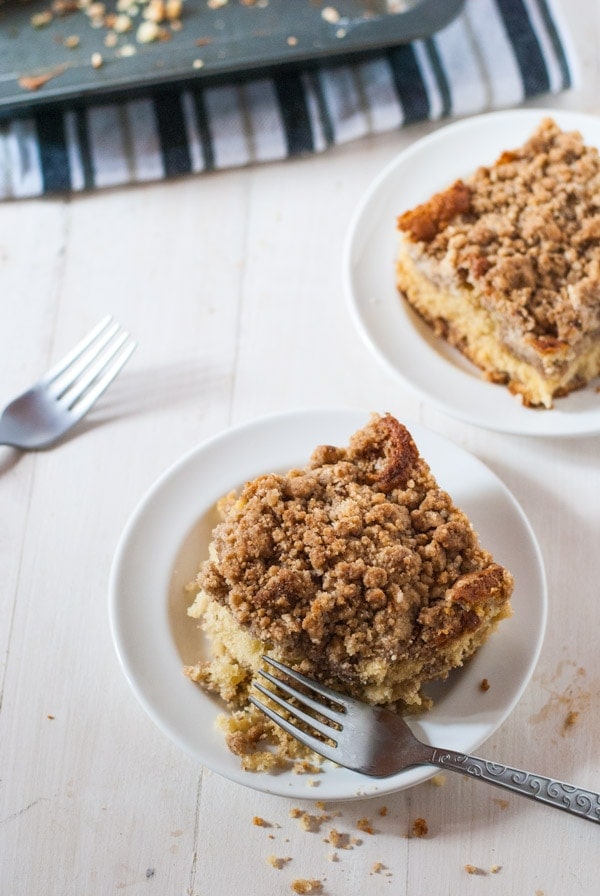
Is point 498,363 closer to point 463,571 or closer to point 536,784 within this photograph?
point 463,571

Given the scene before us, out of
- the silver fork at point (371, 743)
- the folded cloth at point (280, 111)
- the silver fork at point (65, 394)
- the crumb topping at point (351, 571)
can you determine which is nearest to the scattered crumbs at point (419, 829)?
the silver fork at point (371, 743)

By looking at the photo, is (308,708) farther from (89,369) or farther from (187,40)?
(187,40)

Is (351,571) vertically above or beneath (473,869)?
above

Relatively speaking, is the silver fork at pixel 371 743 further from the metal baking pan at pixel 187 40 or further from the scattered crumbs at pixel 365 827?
the metal baking pan at pixel 187 40

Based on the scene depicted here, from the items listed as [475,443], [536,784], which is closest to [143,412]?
[475,443]

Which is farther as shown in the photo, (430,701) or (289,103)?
(289,103)

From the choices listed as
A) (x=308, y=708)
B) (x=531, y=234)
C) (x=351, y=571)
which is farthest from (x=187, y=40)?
(x=308, y=708)
